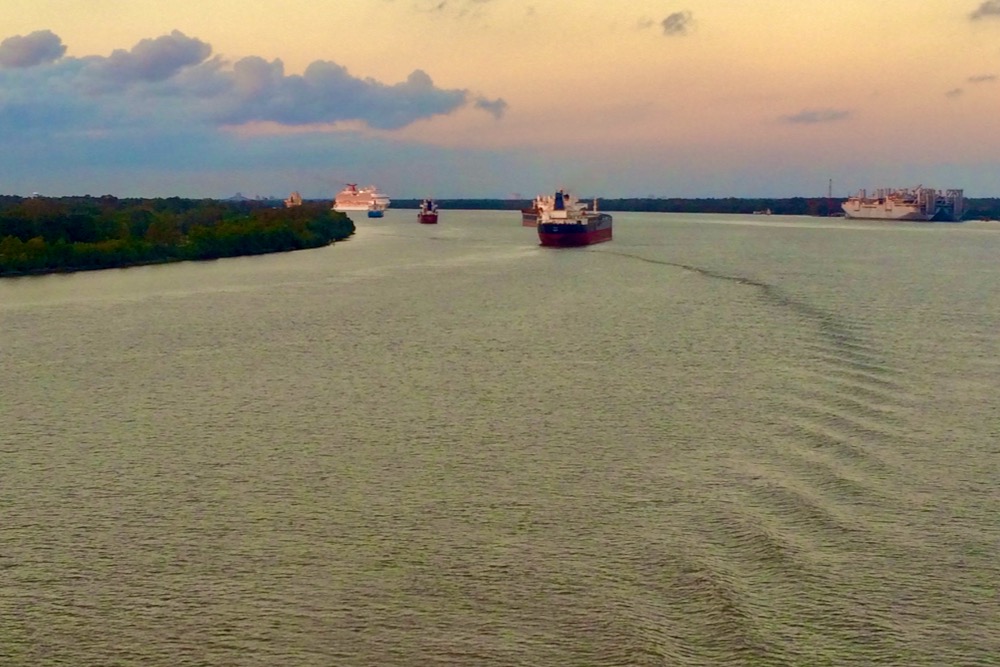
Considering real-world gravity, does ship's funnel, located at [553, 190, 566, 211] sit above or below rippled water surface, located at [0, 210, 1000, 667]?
above

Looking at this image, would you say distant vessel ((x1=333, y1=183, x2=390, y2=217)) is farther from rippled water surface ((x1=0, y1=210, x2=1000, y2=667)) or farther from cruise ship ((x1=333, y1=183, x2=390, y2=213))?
rippled water surface ((x1=0, y1=210, x2=1000, y2=667))

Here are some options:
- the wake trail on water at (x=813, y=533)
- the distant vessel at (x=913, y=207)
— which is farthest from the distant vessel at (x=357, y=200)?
the wake trail on water at (x=813, y=533)

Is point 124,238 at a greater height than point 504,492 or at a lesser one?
greater

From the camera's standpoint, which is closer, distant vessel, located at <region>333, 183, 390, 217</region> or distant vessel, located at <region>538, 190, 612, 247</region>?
distant vessel, located at <region>538, 190, 612, 247</region>

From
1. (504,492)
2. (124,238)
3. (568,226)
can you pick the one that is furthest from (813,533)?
(568,226)

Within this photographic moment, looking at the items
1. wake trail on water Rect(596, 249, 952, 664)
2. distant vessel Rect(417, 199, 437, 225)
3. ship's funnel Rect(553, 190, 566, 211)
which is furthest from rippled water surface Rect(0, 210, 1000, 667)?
distant vessel Rect(417, 199, 437, 225)

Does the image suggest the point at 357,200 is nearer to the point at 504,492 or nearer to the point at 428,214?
the point at 428,214
